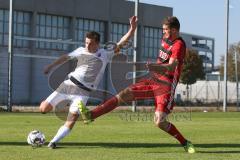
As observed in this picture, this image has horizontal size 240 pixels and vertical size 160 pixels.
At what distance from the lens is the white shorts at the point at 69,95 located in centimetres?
1268

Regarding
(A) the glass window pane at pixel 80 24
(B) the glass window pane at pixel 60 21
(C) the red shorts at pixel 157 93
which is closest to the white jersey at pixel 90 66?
(C) the red shorts at pixel 157 93

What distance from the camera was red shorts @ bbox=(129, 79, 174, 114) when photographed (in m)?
12.1

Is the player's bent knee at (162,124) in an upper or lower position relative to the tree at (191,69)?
lower

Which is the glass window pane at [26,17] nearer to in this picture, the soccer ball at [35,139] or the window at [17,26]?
the window at [17,26]

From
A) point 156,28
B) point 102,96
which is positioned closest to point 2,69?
point 156,28

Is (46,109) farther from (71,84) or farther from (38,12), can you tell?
(38,12)

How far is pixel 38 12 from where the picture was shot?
74.6m

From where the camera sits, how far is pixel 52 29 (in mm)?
77500

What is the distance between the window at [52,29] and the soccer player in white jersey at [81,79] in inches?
2443

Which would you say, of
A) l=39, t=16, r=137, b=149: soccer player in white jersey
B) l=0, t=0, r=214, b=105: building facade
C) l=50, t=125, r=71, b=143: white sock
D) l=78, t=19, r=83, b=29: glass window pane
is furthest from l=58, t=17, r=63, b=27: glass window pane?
l=50, t=125, r=71, b=143: white sock

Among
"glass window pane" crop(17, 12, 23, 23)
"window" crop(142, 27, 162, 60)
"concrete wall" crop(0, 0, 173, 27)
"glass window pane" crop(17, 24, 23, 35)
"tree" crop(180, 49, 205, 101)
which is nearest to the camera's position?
"glass window pane" crop(17, 12, 23, 23)

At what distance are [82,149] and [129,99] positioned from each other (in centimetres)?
136

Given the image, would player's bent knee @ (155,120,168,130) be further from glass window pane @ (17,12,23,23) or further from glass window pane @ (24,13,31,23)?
glass window pane @ (24,13,31,23)

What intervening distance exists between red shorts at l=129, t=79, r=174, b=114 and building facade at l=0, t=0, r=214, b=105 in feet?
174
